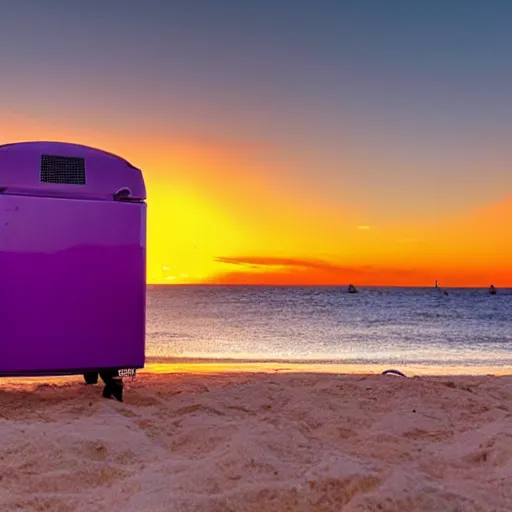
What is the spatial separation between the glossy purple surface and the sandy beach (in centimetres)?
40

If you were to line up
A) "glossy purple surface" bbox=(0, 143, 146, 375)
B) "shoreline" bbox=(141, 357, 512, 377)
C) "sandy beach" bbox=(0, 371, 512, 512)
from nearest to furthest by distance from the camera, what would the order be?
"sandy beach" bbox=(0, 371, 512, 512) < "glossy purple surface" bbox=(0, 143, 146, 375) < "shoreline" bbox=(141, 357, 512, 377)

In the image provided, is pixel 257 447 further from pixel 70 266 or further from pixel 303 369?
pixel 303 369

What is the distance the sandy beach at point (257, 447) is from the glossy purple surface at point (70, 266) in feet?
1.31

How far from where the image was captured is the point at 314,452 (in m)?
3.10

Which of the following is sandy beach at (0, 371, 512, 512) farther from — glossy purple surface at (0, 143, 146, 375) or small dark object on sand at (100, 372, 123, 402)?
glossy purple surface at (0, 143, 146, 375)

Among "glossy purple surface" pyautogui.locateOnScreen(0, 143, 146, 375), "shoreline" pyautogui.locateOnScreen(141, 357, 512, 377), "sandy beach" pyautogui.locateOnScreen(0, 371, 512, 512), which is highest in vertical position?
"glossy purple surface" pyautogui.locateOnScreen(0, 143, 146, 375)

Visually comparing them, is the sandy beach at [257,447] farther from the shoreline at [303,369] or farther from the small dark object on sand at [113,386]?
the shoreline at [303,369]

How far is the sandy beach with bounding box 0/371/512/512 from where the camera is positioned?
2441mm

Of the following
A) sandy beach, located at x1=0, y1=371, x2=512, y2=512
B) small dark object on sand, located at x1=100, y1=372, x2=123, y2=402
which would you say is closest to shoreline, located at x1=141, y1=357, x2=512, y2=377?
small dark object on sand, located at x1=100, y1=372, x2=123, y2=402

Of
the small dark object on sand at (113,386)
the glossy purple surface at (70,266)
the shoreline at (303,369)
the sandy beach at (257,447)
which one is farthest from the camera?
the shoreline at (303,369)

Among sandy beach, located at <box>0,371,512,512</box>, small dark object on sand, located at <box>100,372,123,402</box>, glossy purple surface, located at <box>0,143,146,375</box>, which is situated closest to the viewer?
sandy beach, located at <box>0,371,512,512</box>

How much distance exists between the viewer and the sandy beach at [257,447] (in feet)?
8.01

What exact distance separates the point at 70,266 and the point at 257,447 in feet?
6.93

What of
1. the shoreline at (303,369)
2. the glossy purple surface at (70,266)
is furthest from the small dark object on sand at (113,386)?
the shoreline at (303,369)
